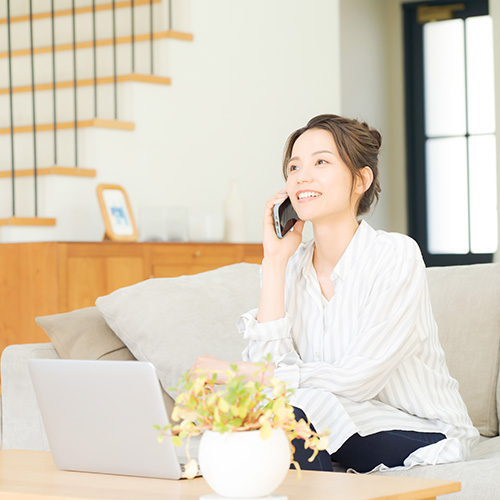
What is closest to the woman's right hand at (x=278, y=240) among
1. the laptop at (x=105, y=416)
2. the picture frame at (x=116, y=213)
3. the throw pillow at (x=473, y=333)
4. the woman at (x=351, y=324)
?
the woman at (x=351, y=324)

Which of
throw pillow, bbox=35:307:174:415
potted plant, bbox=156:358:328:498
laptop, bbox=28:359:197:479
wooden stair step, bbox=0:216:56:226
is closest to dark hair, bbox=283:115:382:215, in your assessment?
throw pillow, bbox=35:307:174:415

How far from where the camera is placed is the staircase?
448cm

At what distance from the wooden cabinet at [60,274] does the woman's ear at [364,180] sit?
1.89 metres

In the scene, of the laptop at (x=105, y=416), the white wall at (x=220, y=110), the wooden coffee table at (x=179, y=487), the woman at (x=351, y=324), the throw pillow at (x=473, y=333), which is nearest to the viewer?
the wooden coffee table at (x=179, y=487)

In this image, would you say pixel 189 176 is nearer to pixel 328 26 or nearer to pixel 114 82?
pixel 114 82

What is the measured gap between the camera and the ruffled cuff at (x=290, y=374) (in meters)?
2.04

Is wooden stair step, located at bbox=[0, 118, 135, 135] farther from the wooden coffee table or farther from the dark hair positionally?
the wooden coffee table

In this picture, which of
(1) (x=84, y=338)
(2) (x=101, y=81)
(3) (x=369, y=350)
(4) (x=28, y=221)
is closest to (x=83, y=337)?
(1) (x=84, y=338)

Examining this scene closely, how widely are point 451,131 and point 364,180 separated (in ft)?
15.8

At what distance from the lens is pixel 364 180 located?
2262 mm

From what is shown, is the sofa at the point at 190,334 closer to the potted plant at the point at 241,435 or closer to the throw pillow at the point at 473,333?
the throw pillow at the point at 473,333

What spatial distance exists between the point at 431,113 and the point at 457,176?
489 mm

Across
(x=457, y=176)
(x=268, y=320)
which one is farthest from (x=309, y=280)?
(x=457, y=176)

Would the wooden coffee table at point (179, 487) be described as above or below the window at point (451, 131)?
below
